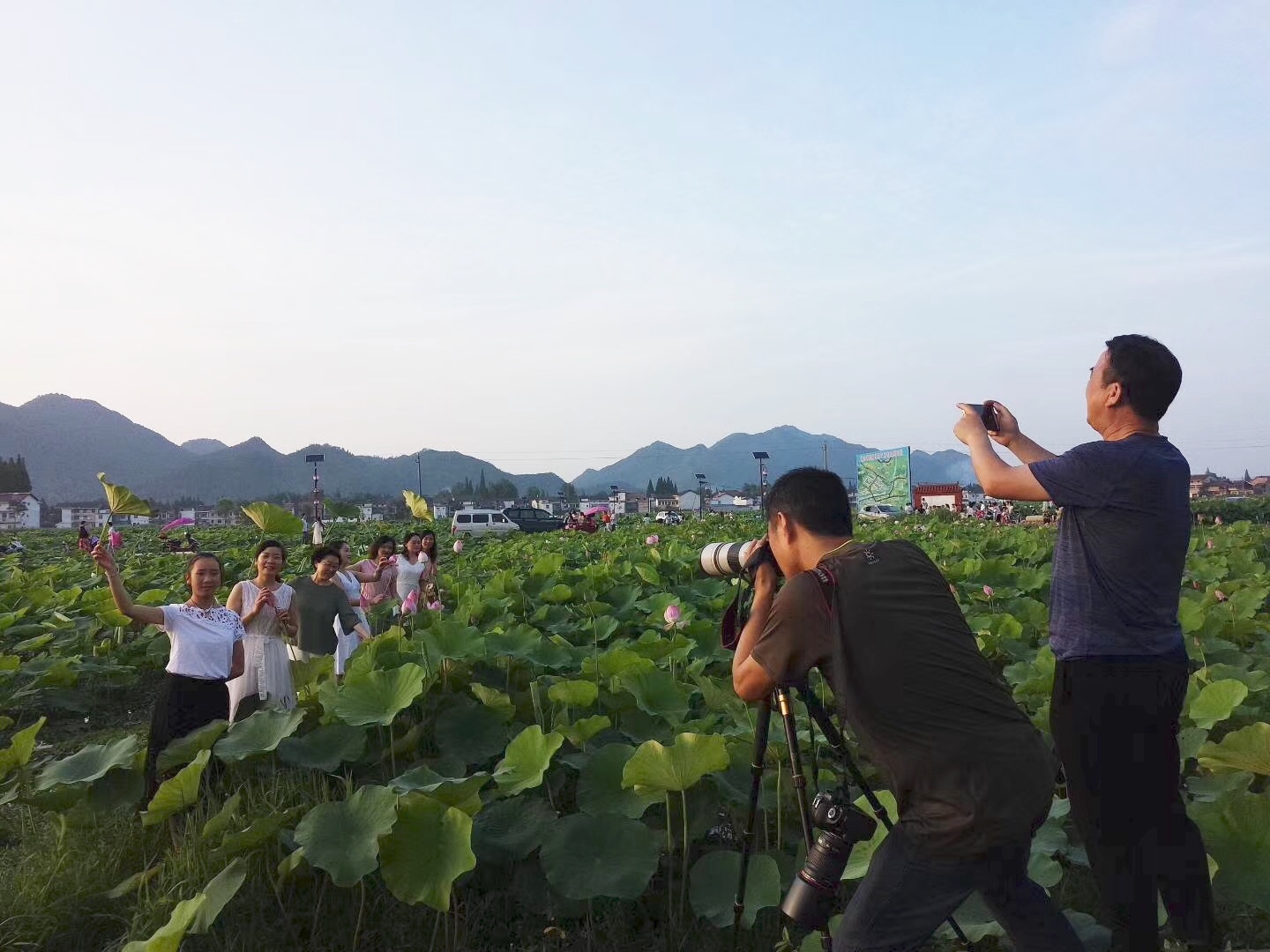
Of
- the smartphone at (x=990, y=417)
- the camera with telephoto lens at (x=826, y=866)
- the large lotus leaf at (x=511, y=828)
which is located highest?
the smartphone at (x=990, y=417)

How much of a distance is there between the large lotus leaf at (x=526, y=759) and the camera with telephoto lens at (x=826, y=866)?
146 cm

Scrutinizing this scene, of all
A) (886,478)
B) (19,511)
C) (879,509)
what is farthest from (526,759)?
(19,511)

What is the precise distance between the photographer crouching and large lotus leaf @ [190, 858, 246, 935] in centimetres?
165

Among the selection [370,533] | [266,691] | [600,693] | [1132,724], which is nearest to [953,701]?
[1132,724]

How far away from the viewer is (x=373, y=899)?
3131 millimetres

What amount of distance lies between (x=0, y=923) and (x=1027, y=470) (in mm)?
3438

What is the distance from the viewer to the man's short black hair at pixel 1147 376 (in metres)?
2.17

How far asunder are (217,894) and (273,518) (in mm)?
2582

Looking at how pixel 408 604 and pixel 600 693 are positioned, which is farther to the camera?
pixel 408 604

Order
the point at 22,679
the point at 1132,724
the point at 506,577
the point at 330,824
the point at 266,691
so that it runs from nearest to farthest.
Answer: the point at 1132,724 < the point at 330,824 < the point at 266,691 < the point at 22,679 < the point at 506,577

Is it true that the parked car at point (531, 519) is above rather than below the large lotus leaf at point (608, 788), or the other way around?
below

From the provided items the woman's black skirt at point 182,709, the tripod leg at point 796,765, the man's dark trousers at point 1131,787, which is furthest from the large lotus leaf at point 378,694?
the man's dark trousers at point 1131,787

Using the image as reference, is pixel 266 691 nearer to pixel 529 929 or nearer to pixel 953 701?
pixel 529 929

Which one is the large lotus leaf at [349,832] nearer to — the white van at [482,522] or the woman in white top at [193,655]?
the woman in white top at [193,655]
